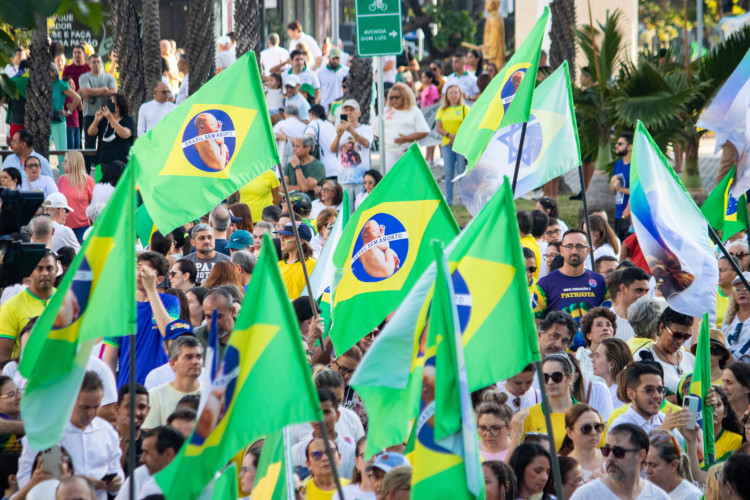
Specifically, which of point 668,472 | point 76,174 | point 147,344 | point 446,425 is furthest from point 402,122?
point 446,425

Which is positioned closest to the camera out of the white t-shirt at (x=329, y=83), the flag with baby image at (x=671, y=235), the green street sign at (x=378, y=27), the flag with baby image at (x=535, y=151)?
the flag with baby image at (x=671, y=235)

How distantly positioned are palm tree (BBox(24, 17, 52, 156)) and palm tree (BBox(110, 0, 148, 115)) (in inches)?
62.6

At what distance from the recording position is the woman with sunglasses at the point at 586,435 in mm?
6270

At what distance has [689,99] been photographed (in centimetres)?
1533

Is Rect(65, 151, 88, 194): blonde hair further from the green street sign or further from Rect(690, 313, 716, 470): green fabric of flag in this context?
Rect(690, 313, 716, 470): green fabric of flag

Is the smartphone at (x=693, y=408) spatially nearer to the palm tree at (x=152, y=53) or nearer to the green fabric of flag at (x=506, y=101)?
the green fabric of flag at (x=506, y=101)

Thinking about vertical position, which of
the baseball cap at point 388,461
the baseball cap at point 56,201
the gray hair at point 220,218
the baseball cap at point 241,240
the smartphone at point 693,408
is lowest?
the baseball cap at point 388,461

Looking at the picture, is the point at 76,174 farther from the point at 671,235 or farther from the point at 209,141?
the point at 671,235

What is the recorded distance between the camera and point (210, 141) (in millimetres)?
8094

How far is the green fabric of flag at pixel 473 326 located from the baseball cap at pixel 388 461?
61 cm

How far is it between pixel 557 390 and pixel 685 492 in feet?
3.33

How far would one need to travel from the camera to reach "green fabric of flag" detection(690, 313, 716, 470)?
6.37 m

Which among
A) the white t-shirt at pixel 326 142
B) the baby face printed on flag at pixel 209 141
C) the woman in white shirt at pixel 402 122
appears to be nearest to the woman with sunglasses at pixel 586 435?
the baby face printed on flag at pixel 209 141

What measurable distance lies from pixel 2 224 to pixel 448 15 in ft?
78.5
